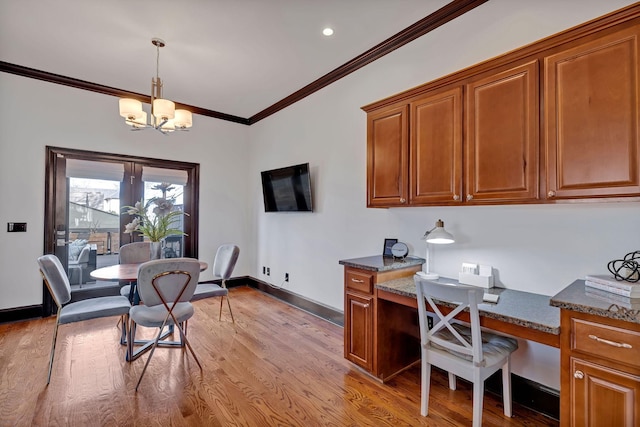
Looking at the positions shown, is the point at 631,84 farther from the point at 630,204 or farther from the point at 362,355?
the point at 362,355

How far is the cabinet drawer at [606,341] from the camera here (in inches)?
50.6

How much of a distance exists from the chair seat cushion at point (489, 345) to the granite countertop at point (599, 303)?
21.6 inches

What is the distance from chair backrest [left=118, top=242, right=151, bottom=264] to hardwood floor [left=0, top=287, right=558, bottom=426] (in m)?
0.81

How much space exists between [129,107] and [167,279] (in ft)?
5.88

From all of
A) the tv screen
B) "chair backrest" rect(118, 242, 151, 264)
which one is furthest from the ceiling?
"chair backrest" rect(118, 242, 151, 264)

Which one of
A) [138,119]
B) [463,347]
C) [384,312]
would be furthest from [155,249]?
[463,347]

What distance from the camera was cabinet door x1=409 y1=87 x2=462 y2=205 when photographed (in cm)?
219

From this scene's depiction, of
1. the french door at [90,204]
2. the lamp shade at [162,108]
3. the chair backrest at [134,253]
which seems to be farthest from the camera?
the french door at [90,204]

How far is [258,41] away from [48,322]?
410 centimetres

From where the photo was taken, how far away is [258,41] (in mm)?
3068

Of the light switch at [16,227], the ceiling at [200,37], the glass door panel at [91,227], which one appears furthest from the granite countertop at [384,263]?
the light switch at [16,227]

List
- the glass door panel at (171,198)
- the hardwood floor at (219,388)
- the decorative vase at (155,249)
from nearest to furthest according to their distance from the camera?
the hardwood floor at (219,388)
the decorative vase at (155,249)
the glass door panel at (171,198)

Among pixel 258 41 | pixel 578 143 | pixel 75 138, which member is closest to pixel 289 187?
pixel 258 41

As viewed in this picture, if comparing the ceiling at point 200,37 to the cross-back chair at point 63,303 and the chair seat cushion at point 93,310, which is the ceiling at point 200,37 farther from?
the chair seat cushion at point 93,310
